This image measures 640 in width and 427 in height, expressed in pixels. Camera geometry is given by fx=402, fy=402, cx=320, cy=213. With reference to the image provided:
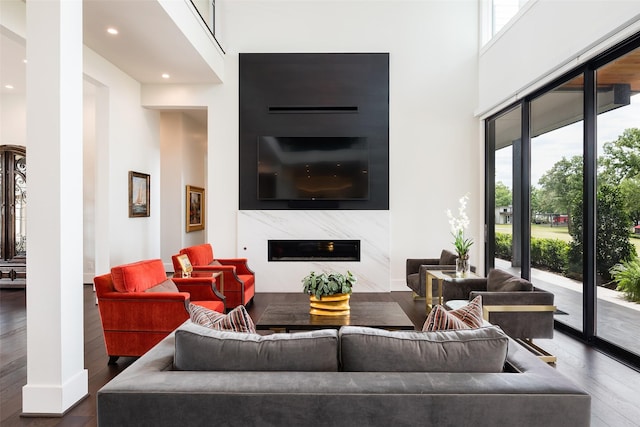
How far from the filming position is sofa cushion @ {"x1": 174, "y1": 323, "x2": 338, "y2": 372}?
165cm

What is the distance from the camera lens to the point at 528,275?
5.21 metres

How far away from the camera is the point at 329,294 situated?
3531 mm

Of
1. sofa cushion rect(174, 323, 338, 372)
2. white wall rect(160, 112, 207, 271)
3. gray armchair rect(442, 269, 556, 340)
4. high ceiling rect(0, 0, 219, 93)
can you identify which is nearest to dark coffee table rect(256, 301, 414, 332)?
gray armchair rect(442, 269, 556, 340)

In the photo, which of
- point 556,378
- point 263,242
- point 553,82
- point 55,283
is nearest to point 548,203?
point 553,82

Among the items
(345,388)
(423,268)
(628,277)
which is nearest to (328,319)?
(345,388)

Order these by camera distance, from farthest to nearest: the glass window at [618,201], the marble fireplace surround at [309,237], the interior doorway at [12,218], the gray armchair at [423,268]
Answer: the interior doorway at [12,218]
the marble fireplace surround at [309,237]
the gray armchair at [423,268]
the glass window at [618,201]

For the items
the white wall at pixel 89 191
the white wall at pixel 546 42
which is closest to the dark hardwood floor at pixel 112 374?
the white wall at pixel 89 191

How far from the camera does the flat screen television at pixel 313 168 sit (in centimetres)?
659

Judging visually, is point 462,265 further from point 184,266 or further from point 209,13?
point 209,13

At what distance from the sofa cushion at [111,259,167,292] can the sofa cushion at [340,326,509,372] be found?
2548 millimetres

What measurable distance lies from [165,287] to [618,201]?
421 centimetres

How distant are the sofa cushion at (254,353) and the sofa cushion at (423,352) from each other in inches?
3.5

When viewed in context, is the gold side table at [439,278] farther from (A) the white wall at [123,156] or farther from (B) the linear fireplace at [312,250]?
(A) the white wall at [123,156]

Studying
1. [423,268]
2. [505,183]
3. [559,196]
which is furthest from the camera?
[505,183]
